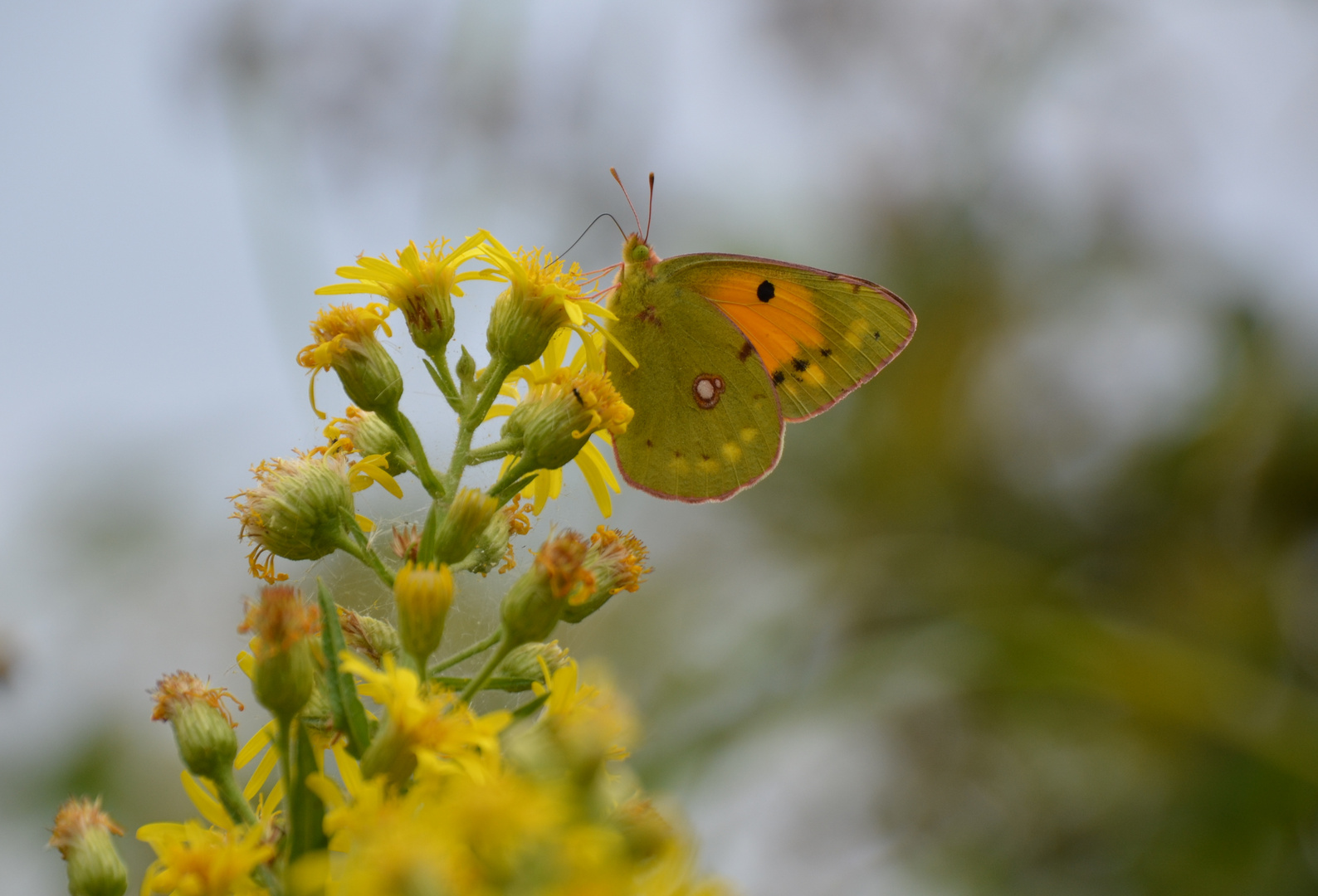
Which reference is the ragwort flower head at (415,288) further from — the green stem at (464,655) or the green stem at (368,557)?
the green stem at (464,655)

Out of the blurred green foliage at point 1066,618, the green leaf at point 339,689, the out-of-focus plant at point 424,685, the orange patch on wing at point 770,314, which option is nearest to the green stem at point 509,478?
the out-of-focus plant at point 424,685

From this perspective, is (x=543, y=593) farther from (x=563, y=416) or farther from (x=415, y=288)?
(x=415, y=288)

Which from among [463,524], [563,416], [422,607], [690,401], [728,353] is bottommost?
[422,607]

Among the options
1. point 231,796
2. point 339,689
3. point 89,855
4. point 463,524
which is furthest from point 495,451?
point 89,855

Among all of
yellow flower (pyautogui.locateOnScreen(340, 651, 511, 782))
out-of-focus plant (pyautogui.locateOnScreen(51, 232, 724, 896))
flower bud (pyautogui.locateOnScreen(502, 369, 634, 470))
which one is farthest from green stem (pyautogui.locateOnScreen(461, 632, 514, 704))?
flower bud (pyautogui.locateOnScreen(502, 369, 634, 470))

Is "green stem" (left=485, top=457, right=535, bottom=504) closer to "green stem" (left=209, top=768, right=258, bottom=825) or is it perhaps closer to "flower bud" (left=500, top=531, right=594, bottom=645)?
"flower bud" (left=500, top=531, right=594, bottom=645)

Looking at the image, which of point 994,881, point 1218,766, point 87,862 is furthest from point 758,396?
point 1218,766
